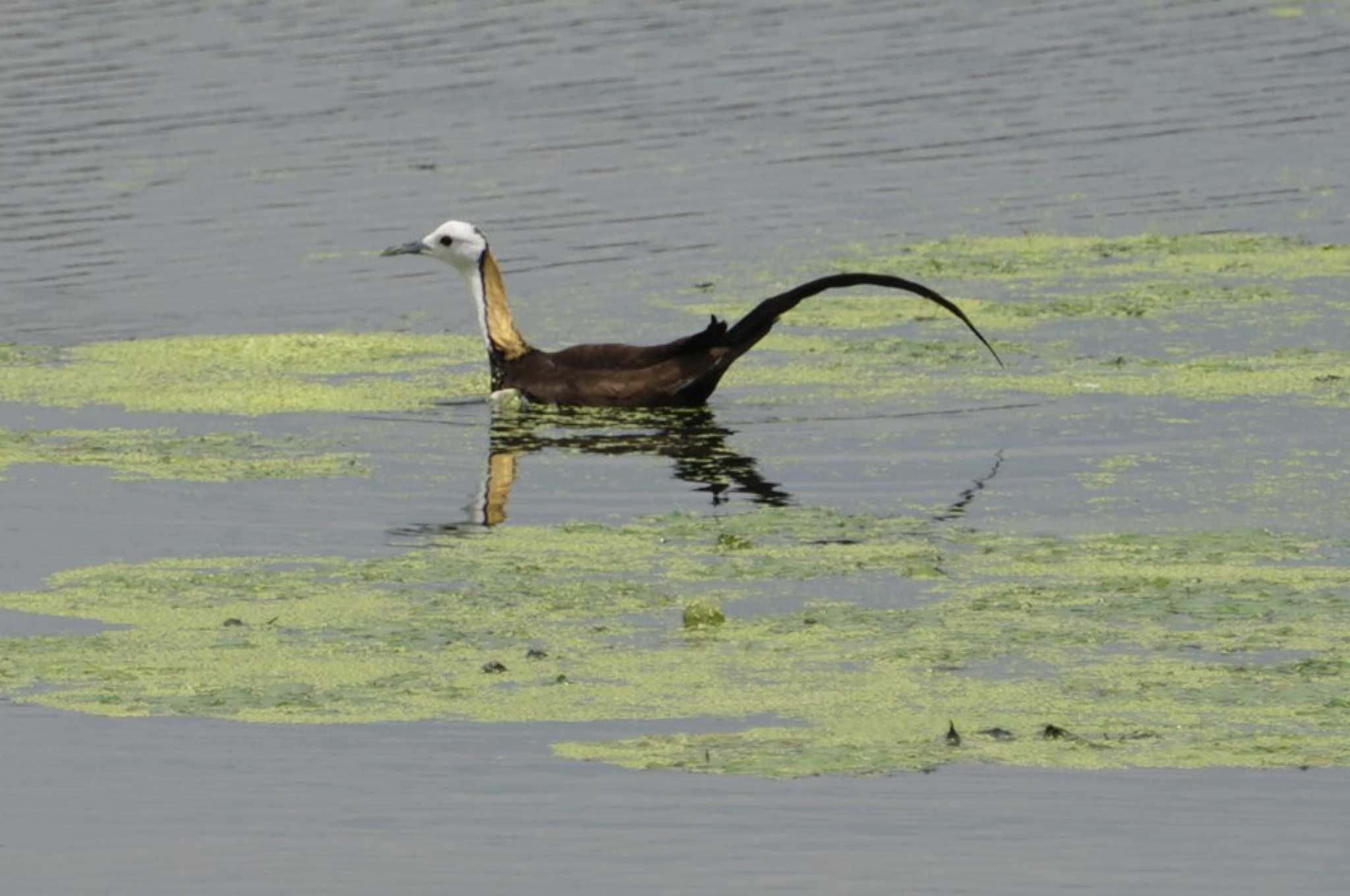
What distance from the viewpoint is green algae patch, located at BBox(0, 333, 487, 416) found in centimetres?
1611

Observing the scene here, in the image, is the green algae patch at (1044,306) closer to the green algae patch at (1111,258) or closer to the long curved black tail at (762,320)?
the green algae patch at (1111,258)

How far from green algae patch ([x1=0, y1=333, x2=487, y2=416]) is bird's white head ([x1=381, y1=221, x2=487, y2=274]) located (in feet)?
2.19

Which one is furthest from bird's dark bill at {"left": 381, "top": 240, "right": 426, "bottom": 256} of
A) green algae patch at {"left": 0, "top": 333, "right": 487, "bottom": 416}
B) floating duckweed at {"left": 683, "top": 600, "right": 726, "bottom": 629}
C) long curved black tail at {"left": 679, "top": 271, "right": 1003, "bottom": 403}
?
floating duckweed at {"left": 683, "top": 600, "right": 726, "bottom": 629}

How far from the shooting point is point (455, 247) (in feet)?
54.7

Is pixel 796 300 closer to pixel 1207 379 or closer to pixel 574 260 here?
pixel 1207 379

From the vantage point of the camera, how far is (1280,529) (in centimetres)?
1163

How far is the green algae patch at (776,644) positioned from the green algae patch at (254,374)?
4228 millimetres

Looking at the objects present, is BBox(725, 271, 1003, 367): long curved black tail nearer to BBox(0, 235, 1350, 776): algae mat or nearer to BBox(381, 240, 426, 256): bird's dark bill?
BBox(0, 235, 1350, 776): algae mat

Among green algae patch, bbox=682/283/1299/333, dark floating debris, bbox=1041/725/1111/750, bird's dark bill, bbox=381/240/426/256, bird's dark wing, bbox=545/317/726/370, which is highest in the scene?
bird's dark bill, bbox=381/240/426/256

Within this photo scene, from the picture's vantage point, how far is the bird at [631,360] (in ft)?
50.2

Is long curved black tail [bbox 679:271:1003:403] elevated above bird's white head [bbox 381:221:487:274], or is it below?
below

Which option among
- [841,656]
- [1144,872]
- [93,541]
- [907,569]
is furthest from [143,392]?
[1144,872]

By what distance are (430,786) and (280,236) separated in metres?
13.6

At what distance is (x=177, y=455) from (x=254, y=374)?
261cm
